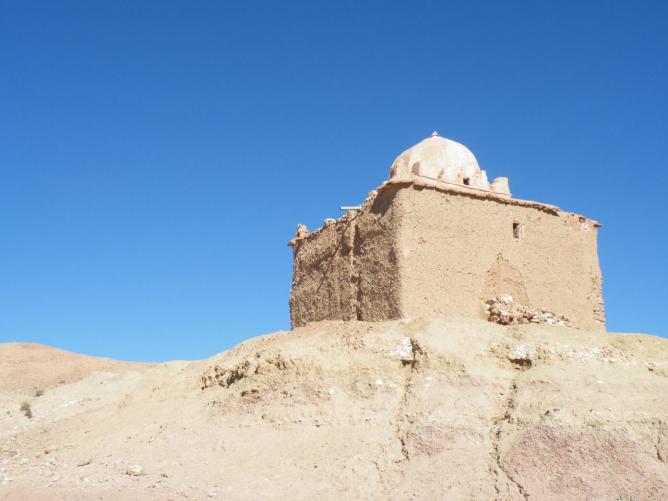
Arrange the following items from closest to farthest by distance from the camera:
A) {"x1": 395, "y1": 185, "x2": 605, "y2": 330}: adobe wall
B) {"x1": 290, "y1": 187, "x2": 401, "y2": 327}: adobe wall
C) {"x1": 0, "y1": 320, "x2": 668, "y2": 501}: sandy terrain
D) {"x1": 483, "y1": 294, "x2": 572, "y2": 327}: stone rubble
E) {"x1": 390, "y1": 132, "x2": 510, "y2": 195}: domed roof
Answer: {"x1": 0, "y1": 320, "x2": 668, "y2": 501}: sandy terrain < {"x1": 395, "y1": 185, "x2": 605, "y2": 330}: adobe wall < {"x1": 290, "y1": 187, "x2": 401, "y2": 327}: adobe wall < {"x1": 483, "y1": 294, "x2": 572, "y2": 327}: stone rubble < {"x1": 390, "y1": 132, "x2": 510, "y2": 195}: domed roof

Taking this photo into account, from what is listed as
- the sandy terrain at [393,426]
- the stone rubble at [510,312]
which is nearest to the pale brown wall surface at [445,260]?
the stone rubble at [510,312]

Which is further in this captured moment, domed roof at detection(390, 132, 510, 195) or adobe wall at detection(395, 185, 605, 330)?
domed roof at detection(390, 132, 510, 195)

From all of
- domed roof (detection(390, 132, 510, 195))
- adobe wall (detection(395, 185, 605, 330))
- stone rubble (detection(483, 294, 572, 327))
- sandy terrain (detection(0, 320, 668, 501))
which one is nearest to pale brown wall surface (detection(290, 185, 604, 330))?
adobe wall (detection(395, 185, 605, 330))

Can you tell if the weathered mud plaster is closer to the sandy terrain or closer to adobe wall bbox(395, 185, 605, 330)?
adobe wall bbox(395, 185, 605, 330)

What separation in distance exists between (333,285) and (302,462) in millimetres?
6459

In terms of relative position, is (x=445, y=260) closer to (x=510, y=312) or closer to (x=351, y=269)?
(x=510, y=312)

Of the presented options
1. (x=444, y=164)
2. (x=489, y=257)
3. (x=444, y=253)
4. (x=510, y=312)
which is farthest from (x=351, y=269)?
(x=444, y=164)

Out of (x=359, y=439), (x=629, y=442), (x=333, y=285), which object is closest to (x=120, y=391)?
(x=333, y=285)

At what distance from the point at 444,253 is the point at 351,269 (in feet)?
7.51

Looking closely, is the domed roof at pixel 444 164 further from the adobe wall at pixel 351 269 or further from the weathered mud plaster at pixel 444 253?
the adobe wall at pixel 351 269

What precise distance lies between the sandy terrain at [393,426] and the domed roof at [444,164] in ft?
17.0

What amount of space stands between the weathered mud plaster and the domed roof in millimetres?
33

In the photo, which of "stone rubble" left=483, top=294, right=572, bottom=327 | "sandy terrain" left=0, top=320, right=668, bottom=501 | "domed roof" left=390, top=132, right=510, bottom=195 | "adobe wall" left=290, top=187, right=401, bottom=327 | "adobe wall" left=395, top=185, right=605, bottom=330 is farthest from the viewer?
"domed roof" left=390, top=132, right=510, bottom=195

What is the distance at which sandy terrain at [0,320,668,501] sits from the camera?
33.9 ft
